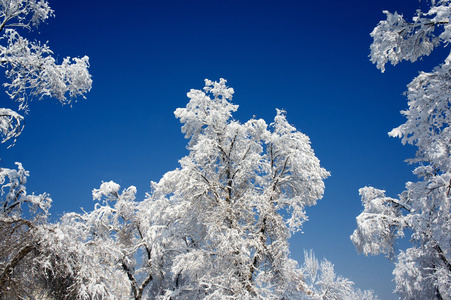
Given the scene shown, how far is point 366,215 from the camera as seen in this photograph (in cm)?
1048

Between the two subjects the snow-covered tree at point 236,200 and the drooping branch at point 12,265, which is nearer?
the drooping branch at point 12,265

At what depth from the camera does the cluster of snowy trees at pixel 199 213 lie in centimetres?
757

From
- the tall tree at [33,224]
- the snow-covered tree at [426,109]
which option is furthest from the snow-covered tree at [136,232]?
the snow-covered tree at [426,109]

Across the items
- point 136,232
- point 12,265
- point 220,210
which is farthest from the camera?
point 136,232

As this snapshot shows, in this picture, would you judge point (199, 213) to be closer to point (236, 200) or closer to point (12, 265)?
point (236, 200)

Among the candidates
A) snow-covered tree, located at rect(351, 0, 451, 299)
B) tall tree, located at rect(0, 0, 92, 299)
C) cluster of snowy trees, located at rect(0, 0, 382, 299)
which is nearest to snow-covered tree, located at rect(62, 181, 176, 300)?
cluster of snowy trees, located at rect(0, 0, 382, 299)

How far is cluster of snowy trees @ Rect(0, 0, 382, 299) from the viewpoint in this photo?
757 cm

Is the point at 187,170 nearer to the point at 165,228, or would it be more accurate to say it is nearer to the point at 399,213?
the point at 165,228

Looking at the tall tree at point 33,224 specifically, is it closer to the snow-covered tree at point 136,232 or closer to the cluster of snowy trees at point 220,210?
the cluster of snowy trees at point 220,210

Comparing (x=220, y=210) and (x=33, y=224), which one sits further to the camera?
(x=220, y=210)

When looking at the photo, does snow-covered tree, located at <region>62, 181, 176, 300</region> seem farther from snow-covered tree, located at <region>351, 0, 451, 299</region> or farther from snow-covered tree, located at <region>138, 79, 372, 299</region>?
snow-covered tree, located at <region>351, 0, 451, 299</region>

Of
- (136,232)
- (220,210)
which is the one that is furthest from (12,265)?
(136,232)

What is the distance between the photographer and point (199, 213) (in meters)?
12.8

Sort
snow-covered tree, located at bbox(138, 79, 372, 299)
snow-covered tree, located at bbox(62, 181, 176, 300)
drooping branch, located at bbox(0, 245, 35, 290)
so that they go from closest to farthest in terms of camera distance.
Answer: drooping branch, located at bbox(0, 245, 35, 290) < snow-covered tree, located at bbox(138, 79, 372, 299) < snow-covered tree, located at bbox(62, 181, 176, 300)
